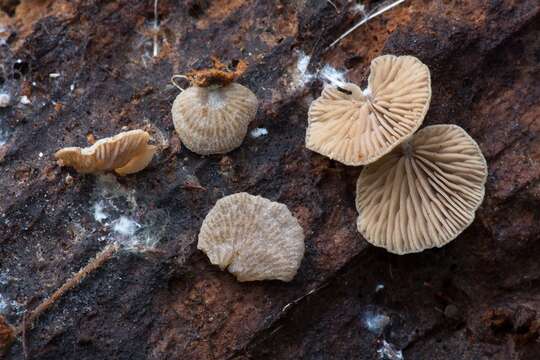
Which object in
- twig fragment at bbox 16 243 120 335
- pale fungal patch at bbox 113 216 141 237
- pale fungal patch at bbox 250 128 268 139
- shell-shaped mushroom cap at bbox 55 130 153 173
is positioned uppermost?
shell-shaped mushroom cap at bbox 55 130 153 173

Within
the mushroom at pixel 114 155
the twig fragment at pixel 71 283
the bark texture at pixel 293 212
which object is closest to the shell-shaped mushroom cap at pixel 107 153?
the mushroom at pixel 114 155

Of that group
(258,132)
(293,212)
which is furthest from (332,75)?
(293,212)

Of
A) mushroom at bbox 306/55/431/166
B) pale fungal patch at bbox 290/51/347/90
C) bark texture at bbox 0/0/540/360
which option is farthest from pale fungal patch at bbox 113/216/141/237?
pale fungal patch at bbox 290/51/347/90

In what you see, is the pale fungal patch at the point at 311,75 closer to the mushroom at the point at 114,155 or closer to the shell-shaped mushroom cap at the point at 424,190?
the shell-shaped mushroom cap at the point at 424,190

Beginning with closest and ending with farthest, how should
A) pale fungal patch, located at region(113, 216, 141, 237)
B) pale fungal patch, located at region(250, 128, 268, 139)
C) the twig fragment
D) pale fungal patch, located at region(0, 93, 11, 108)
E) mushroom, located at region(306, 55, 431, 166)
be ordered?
1. mushroom, located at region(306, 55, 431, 166)
2. the twig fragment
3. pale fungal patch, located at region(113, 216, 141, 237)
4. pale fungal patch, located at region(250, 128, 268, 139)
5. pale fungal patch, located at region(0, 93, 11, 108)

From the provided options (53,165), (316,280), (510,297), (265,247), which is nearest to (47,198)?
(53,165)

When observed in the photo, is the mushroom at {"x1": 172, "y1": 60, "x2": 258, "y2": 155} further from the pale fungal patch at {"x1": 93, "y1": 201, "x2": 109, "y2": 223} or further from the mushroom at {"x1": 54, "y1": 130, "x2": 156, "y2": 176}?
the pale fungal patch at {"x1": 93, "y1": 201, "x2": 109, "y2": 223}
